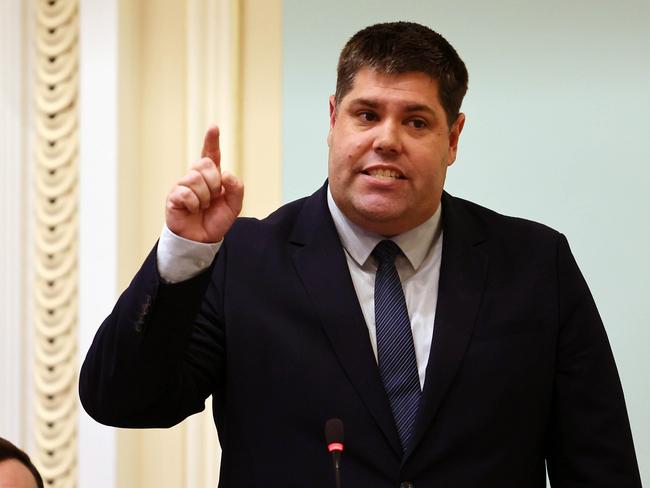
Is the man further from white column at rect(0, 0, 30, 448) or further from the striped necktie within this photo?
white column at rect(0, 0, 30, 448)

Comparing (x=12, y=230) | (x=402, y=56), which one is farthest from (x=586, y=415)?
(x=12, y=230)

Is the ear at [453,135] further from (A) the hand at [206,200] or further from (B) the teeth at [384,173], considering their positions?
(A) the hand at [206,200]

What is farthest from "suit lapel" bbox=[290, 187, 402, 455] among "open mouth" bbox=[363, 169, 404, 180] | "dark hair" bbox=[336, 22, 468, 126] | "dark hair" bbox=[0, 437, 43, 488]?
"dark hair" bbox=[0, 437, 43, 488]

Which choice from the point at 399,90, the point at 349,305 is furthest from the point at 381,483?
the point at 399,90

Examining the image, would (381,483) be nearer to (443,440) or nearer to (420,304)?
(443,440)

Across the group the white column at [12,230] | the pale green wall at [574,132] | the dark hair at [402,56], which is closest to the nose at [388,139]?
the dark hair at [402,56]

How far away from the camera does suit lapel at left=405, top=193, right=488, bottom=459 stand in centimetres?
205

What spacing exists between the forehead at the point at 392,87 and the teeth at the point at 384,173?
0.14 meters

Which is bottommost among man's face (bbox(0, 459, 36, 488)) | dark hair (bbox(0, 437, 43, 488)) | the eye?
man's face (bbox(0, 459, 36, 488))

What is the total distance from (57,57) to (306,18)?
0.79 meters

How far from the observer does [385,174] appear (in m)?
2.16

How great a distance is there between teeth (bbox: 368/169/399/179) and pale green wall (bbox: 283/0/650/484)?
127 cm

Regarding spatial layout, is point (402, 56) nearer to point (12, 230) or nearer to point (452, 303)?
point (452, 303)

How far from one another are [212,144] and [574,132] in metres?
1.77
